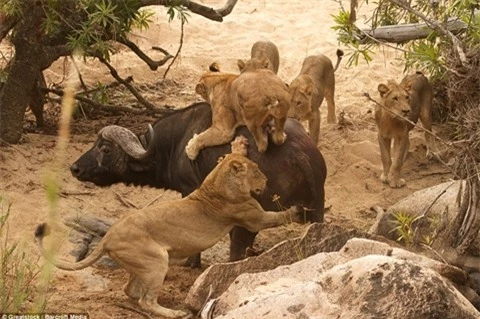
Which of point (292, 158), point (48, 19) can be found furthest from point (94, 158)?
point (292, 158)

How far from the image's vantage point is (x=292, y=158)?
8578 mm

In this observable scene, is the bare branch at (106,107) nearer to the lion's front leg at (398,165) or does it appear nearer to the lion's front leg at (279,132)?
the lion's front leg at (398,165)

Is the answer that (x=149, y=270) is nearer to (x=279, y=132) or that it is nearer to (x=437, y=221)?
(x=279, y=132)

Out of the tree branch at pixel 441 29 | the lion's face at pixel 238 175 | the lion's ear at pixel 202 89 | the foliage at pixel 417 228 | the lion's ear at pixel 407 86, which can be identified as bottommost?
the foliage at pixel 417 228

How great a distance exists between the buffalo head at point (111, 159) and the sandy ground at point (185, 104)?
1.10 ft

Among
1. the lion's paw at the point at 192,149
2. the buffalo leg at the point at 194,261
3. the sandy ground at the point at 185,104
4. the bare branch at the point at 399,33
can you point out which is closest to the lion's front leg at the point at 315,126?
the sandy ground at the point at 185,104

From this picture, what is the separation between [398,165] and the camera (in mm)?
11594

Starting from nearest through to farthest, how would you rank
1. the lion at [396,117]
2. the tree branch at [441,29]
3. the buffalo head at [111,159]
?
1. the tree branch at [441,29]
2. the buffalo head at [111,159]
3. the lion at [396,117]

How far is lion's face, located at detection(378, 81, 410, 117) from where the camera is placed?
11.2m

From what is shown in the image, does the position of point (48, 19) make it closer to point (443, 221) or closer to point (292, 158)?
point (292, 158)

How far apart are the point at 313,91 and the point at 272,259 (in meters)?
5.13

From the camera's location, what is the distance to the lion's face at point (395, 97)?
36.8ft

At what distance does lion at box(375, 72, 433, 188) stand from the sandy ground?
0.23 metres

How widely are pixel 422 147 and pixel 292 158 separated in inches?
176
